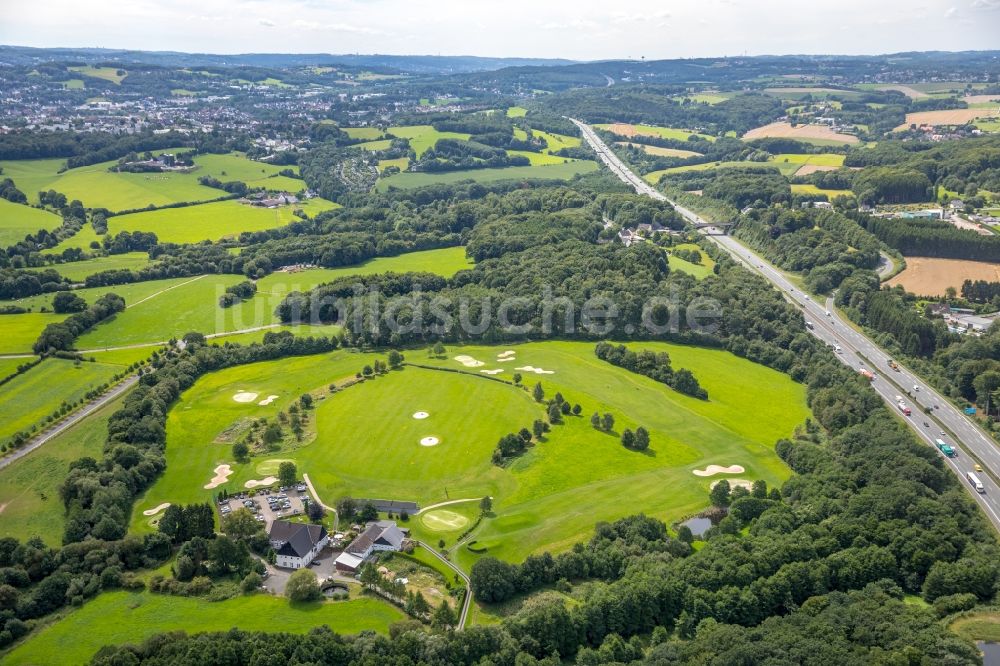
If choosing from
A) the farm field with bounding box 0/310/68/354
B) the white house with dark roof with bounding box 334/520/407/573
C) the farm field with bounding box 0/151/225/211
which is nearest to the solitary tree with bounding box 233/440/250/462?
the white house with dark roof with bounding box 334/520/407/573

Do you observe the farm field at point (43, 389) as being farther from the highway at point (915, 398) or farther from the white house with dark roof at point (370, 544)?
the highway at point (915, 398)

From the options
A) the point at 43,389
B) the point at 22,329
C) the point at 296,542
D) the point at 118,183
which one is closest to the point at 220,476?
the point at 296,542

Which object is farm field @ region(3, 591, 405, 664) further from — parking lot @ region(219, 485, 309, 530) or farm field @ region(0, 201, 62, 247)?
farm field @ region(0, 201, 62, 247)

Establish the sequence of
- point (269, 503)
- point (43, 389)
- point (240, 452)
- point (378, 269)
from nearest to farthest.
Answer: point (269, 503)
point (240, 452)
point (43, 389)
point (378, 269)

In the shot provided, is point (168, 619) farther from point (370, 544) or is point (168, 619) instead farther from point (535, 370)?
point (535, 370)

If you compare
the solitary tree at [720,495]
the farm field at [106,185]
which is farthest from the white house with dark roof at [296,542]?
the farm field at [106,185]

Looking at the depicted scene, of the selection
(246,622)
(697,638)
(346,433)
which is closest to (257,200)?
(346,433)
